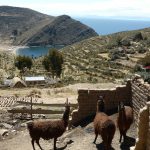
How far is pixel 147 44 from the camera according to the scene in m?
115

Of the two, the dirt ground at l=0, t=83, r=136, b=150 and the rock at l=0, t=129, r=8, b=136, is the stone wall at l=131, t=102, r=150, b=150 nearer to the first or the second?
the dirt ground at l=0, t=83, r=136, b=150

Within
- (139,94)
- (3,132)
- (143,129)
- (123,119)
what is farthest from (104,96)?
(143,129)

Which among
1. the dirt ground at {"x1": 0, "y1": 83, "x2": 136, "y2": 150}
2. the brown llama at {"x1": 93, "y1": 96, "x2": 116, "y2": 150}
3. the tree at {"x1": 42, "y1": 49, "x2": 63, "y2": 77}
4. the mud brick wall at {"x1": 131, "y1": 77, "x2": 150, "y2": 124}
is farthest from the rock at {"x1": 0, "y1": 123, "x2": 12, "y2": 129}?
the tree at {"x1": 42, "y1": 49, "x2": 63, "y2": 77}

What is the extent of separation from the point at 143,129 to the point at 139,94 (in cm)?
664

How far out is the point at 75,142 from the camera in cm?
1981

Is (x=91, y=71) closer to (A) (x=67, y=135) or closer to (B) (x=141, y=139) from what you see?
(A) (x=67, y=135)

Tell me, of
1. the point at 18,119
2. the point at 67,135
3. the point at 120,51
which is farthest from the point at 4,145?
the point at 120,51

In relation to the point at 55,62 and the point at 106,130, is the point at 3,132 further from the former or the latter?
the point at 55,62

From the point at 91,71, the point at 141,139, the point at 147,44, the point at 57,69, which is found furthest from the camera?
the point at 147,44

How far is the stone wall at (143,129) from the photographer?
12.9 metres

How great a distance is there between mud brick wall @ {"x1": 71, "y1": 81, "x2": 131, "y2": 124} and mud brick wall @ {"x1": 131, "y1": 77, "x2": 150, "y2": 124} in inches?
30.5

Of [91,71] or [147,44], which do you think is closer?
[91,71]

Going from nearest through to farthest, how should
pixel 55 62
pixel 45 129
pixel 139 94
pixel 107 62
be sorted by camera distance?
pixel 45 129, pixel 139 94, pixel 55 62, pixel 107 62

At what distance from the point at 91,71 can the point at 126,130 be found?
220 ft
